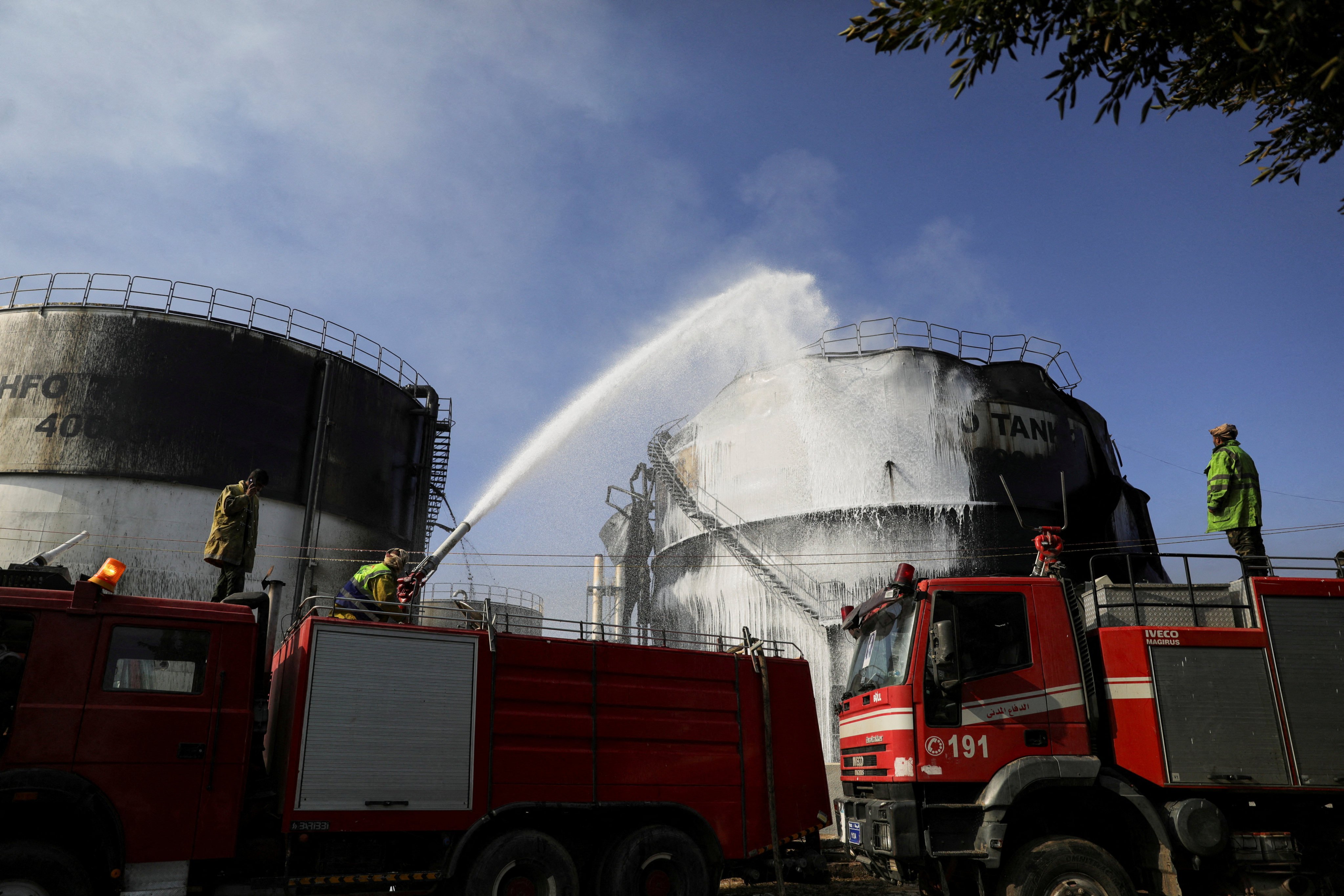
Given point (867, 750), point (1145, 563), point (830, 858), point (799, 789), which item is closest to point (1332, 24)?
point (867, 750)

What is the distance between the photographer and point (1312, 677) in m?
8.39

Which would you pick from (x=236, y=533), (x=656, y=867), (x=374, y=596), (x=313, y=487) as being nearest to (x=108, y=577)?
(x=374, y=596)

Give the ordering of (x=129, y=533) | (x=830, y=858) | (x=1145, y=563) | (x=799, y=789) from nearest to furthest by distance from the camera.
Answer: (x=799, y=789) → (x=830, y=858) → (x=129, y=533) → (x=1145, y=563)

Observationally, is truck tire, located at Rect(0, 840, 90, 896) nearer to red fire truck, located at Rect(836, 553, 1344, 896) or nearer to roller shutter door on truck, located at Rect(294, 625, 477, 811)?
roller shutter door on truck, located at Rect(294, 625, 477, 811)

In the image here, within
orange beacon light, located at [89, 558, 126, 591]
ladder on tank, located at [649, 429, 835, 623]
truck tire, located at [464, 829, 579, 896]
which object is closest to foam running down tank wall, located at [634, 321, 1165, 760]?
ladder on tank, located at [649, 429, 835, 623]

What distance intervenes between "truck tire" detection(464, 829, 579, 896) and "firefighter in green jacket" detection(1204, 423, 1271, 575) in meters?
8.16

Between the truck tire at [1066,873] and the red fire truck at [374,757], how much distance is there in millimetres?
2184

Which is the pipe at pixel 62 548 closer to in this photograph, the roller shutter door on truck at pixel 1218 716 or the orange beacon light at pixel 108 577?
the orange beacon light at pixel 108 577

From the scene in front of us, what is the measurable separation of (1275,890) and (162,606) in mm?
10285

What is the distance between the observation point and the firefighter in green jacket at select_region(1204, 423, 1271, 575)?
10.1 m

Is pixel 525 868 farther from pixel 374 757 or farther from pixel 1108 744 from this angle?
pixel 1108 744

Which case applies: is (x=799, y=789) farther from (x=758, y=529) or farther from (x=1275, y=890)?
(x=758, y=529)

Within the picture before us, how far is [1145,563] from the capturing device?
26.2 metres

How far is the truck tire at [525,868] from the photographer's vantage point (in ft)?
26.0
